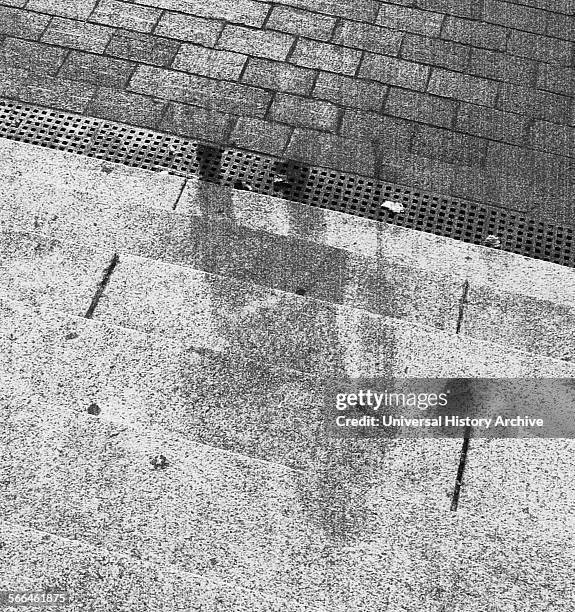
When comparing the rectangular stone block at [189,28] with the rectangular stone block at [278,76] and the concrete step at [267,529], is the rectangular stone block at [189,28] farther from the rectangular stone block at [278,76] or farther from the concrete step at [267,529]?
the concrete step at [267,529]

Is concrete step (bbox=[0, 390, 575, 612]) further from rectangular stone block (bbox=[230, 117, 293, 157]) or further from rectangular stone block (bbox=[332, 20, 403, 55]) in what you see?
rectangular stone block (bbox=[332, 20, 403, 55])

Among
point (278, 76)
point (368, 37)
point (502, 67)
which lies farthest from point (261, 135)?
point (502, 67)

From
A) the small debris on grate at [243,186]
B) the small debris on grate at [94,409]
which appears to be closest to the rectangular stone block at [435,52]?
the small debris on grate at [243,186]

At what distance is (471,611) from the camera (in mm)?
2787

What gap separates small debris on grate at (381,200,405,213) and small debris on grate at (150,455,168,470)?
82.9 inches

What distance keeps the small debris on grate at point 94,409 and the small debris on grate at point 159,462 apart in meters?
0.33

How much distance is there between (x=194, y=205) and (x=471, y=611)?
8.00ft

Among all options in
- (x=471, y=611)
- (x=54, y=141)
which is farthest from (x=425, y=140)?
(x=471, y=611)

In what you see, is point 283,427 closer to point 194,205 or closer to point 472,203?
point 194,205

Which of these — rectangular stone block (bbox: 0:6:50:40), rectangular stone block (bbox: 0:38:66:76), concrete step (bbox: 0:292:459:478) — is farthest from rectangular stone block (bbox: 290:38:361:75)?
concrete step (bbox: 0:292:459:478)

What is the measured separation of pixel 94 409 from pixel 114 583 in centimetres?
75

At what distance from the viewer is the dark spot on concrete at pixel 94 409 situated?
3194 mm

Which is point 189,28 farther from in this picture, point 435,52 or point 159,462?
point 159,462

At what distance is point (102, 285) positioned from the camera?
367 cm
